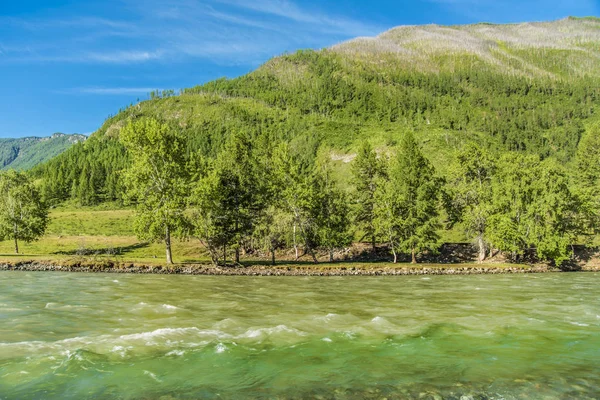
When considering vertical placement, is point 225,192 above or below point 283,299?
above

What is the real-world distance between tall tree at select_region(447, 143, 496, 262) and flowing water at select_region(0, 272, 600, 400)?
104 feet

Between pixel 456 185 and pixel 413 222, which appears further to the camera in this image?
pixel 456 185

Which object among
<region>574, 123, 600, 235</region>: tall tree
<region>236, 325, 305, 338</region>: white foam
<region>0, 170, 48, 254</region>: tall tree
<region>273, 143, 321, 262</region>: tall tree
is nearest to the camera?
<region>236, 325, 305, 338</region>: white foam

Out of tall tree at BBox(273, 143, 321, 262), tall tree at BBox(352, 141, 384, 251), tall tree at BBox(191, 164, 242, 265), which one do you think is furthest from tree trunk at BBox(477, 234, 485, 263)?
tall tree at BBox(191, 164, 242, 265)

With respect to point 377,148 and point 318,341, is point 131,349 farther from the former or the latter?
point 377,148

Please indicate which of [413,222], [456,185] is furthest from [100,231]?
[456,185]

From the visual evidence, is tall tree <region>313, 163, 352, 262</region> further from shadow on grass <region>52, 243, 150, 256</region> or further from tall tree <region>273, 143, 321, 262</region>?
shadow on grass <region>52, 243, 150, 256</region>

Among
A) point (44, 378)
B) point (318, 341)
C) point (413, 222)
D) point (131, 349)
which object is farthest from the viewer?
point (413, 222)

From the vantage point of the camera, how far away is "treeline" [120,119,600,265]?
53.7 meters

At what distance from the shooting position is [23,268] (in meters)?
48.5

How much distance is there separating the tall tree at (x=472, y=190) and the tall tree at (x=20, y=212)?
72.3m

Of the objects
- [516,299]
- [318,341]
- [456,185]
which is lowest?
[516,299]

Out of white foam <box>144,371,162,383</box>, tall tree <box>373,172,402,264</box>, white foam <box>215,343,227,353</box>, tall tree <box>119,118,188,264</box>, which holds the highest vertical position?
tall tree <box>119,118,188,264</box>

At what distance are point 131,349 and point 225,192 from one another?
39930mm
